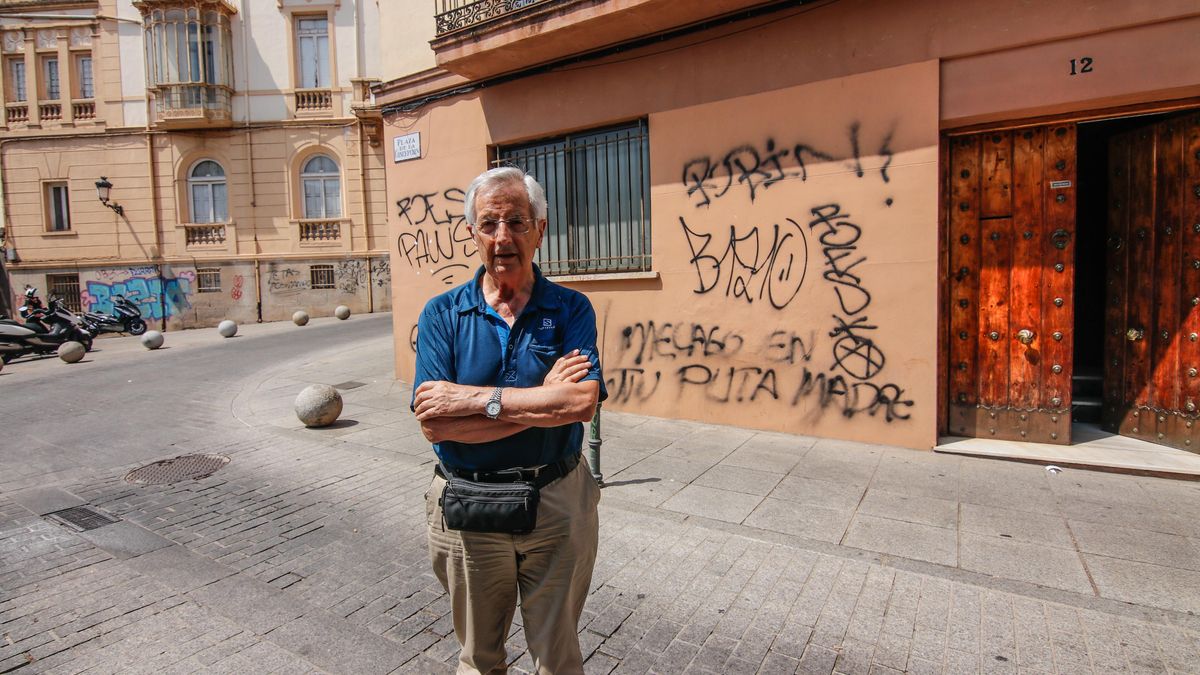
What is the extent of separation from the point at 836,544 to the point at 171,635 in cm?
362

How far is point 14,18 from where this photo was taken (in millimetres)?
21078

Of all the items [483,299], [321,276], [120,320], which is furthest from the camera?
[321,276]

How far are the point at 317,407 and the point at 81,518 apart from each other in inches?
101

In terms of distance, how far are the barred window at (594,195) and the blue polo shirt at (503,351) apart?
5086 millimetres

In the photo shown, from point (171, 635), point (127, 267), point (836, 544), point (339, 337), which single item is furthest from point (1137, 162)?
point (127, 267)

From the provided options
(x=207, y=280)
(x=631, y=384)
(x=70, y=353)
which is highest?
(x=207, y=280)

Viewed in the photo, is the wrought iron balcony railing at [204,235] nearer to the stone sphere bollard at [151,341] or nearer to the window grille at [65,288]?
the window grille at [65,288]

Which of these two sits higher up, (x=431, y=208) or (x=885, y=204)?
(x=431, y=208)

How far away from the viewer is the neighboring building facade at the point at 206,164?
20.6m

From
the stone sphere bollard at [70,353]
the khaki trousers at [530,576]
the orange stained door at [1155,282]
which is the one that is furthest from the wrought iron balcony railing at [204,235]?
the orange stained door at [1155,282]

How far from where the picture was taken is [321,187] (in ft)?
69.4

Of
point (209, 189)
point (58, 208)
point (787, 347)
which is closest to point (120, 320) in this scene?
point (209, 189)

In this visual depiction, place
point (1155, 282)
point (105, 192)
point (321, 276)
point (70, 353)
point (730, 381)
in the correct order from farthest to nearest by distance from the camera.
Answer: point (321, 276) < point (105, 192) < point (70, 353) < point (730, 381) < point (1155, 282)

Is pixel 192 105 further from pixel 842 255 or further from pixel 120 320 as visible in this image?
pixel 842 255
